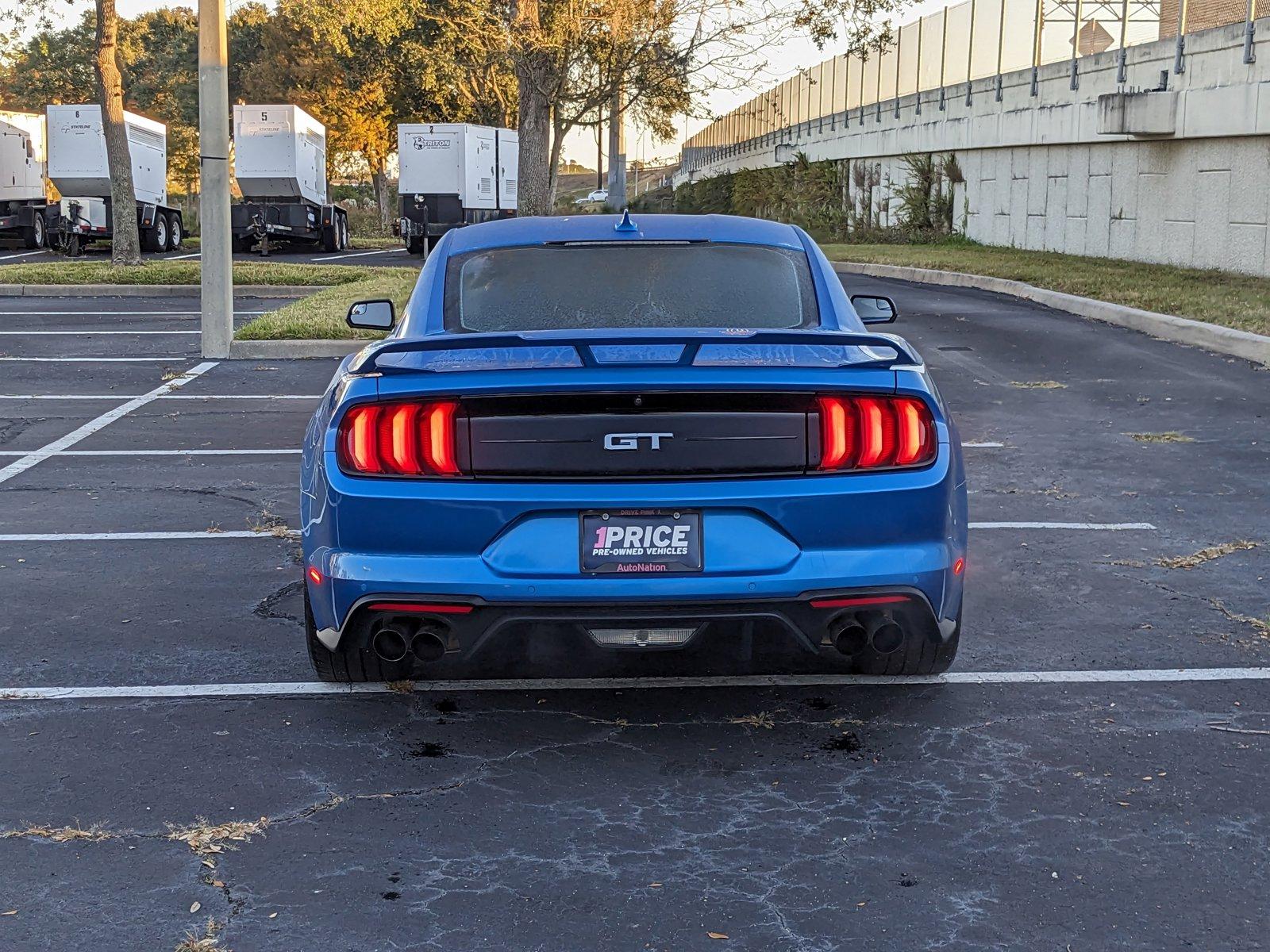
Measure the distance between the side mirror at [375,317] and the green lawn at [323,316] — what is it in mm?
6245

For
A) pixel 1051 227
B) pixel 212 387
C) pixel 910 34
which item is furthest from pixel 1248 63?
pixel 910 34

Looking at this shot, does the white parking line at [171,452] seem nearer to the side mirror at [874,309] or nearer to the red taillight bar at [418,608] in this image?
the side mirror at [874,309]

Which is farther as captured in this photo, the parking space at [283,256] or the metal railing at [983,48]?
the parking space at [283,256]

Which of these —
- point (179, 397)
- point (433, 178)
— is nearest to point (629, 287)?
point (179, 397)

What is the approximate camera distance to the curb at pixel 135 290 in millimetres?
22578

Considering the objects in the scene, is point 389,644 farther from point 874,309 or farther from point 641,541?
point 874,309

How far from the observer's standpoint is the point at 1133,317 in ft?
55.2

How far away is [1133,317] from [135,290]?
13.8m

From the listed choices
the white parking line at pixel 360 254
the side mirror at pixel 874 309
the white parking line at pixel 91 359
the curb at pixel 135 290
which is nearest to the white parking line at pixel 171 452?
the side mirror at pixel 874 309

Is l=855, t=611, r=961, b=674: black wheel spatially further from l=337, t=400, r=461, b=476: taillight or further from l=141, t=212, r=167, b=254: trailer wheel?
l=141, t=212, r=167, b=254: trailer wheel

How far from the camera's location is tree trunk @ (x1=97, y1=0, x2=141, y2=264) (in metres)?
28.1

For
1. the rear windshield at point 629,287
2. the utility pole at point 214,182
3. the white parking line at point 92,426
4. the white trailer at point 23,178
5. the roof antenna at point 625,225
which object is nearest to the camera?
the rear windshield at point 629,287

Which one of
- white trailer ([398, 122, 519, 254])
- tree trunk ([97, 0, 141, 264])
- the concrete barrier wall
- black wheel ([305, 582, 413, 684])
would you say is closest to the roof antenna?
black wheel ([305, 582, 413, 684])

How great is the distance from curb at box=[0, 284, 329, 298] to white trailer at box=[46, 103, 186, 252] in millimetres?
14148
